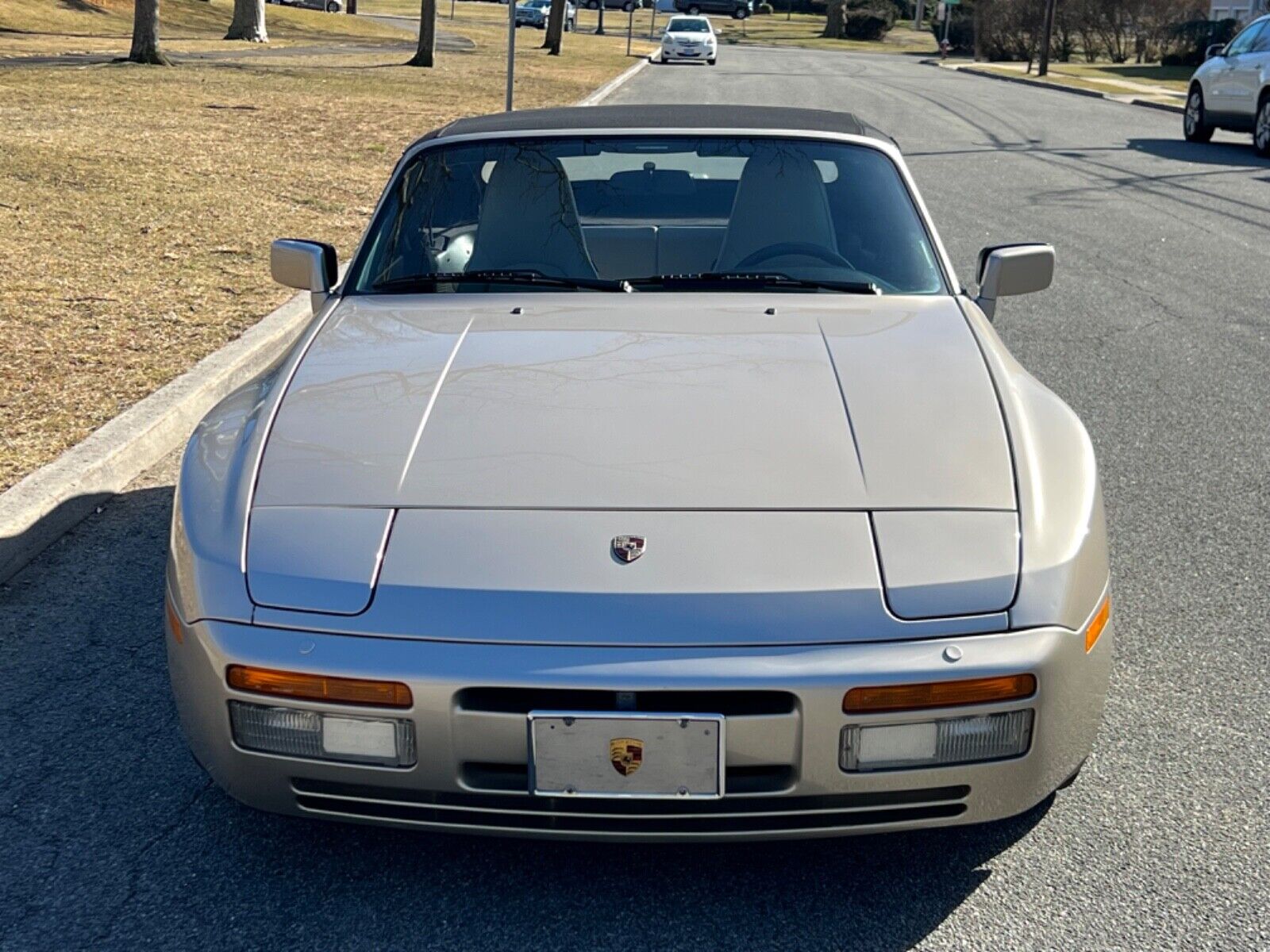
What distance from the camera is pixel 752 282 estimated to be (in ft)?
13.6

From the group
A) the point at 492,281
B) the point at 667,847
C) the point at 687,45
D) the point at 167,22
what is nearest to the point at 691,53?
the point at 687,45

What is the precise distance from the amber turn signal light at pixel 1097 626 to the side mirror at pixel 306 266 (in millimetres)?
2479

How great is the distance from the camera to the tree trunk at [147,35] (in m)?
24.1

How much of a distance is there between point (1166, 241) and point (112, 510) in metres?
9.05

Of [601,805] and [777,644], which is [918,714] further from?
[601,805]

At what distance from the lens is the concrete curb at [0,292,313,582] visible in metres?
4.71

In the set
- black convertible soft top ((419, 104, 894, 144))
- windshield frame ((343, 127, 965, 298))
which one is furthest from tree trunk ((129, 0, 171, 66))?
windshield frame ((343, 127, 965, 298))

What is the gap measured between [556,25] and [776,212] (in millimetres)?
41443

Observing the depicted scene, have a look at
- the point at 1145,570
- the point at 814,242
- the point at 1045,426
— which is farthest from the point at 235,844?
the point at 1145,570

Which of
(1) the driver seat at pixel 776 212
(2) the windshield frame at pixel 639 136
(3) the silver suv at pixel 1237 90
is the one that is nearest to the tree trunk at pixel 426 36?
(3) the silver suv at pixel 1237 90

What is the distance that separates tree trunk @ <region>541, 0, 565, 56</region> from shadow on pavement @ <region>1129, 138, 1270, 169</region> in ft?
83.2

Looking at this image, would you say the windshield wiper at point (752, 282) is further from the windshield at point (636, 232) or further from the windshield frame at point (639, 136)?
the windshield frame at point (639, 136)

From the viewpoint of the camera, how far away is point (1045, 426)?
331 cm

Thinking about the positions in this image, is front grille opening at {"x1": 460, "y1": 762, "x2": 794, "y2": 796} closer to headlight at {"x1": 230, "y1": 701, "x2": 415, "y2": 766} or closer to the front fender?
headlight at {"x1": 230, "y1": 701, "x2": 415, "y2": 766}
